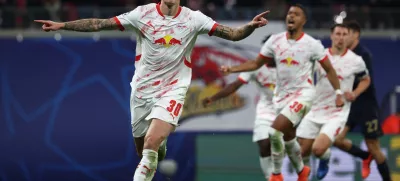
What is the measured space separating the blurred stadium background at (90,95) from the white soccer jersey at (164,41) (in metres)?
7.57

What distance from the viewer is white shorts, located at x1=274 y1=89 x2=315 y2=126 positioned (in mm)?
13688

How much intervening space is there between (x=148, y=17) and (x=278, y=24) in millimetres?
7852

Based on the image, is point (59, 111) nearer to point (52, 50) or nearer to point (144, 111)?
→ point (52, 50)

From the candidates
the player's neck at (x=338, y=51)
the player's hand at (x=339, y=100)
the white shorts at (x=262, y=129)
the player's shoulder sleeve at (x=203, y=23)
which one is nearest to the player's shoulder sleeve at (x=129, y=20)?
the player's shoulder sleeve at (x=203, y=23)

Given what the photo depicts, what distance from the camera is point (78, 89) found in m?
19.5

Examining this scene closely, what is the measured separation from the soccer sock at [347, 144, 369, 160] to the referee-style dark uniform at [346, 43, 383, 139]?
10.3 inches

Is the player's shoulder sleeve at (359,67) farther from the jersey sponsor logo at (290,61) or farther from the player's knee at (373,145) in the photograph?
the jersey sponsor logo at (290,61)

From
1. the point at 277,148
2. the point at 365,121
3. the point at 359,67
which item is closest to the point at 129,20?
the point at 277,148

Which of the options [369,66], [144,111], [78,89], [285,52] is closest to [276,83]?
[285,52]

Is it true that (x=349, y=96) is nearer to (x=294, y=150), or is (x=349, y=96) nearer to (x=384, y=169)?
(x=294, y=150)

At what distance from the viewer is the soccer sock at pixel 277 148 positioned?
44.8ft

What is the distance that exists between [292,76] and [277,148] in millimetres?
1008

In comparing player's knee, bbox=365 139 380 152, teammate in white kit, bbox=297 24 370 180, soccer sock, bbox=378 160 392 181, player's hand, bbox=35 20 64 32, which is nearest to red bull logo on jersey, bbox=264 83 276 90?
teammate in white kit, bbox=297 24 370 180

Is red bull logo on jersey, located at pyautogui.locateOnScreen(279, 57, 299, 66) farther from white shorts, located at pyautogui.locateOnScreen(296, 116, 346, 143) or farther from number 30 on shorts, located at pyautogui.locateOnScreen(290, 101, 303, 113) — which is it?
white shorts, located at pyautogui.locateOnScreen(296, 116, 346, 143)
